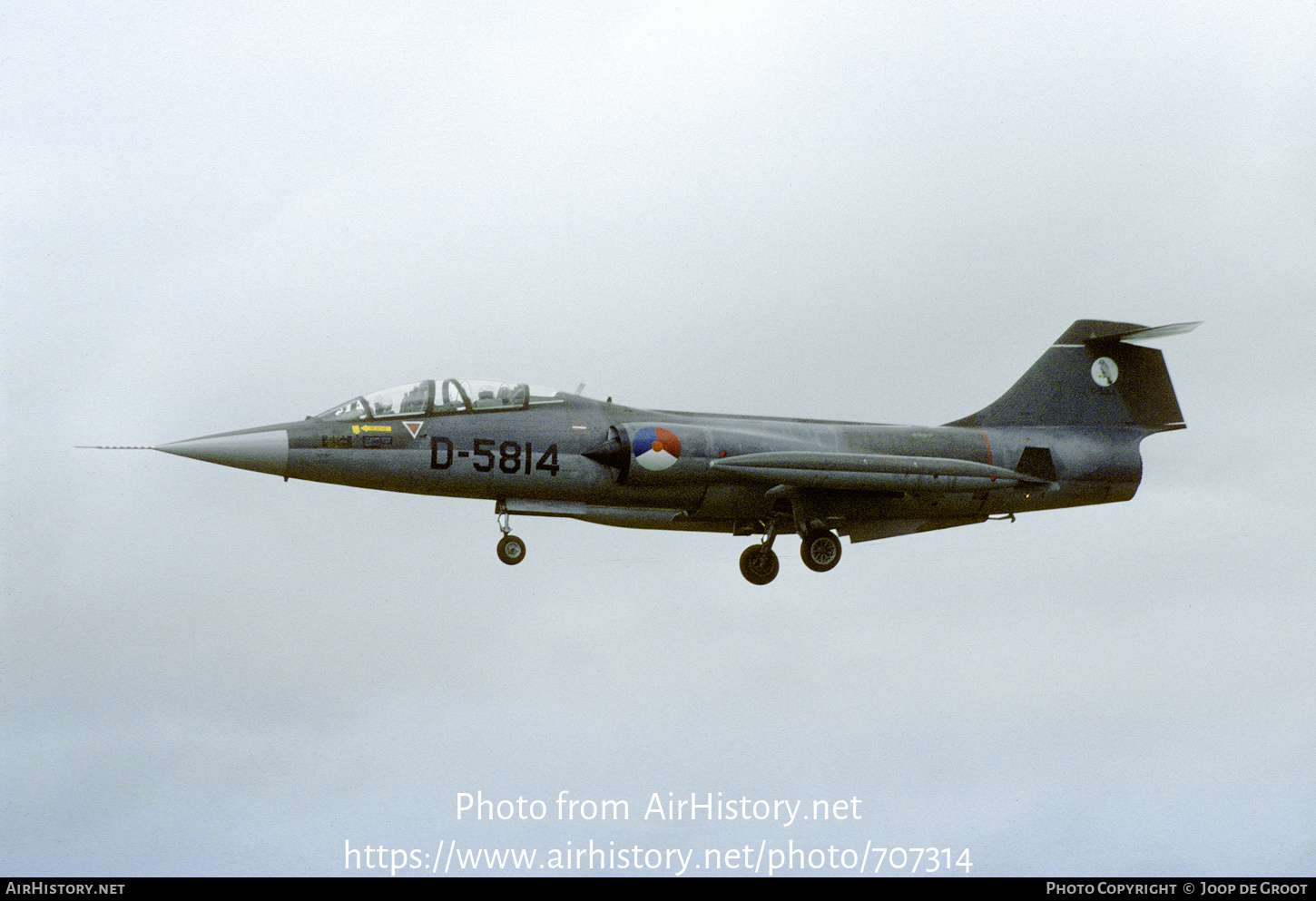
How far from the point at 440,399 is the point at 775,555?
18.7 ft

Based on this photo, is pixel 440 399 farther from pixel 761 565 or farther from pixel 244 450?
pixel 761 565

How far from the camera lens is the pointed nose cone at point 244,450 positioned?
2011 centimetres

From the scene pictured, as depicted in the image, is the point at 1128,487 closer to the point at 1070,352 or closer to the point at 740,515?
the point at 1070,352

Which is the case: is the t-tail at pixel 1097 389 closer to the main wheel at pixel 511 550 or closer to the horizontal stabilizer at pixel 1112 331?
the horizontal stabilizer at pixel 1112 331

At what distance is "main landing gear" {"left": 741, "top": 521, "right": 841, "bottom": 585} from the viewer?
22.4 meters

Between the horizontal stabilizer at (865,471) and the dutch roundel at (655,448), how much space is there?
0.63m

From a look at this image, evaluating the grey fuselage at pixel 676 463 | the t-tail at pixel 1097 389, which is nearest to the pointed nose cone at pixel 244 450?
the grey fuselage at pixel 676 463

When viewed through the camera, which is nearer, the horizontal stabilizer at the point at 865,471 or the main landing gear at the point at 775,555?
the horizontal stabilizer at the point at 865,471

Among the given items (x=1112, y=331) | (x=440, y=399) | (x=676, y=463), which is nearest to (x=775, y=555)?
(x=676, y=463)

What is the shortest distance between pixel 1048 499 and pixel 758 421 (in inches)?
193

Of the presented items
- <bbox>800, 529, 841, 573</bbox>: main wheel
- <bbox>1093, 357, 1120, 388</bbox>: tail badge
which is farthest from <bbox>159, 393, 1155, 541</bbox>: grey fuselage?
<bbox>1093, 357, 1120, 388</bbox>: tail badge

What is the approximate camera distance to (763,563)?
2288 centimetres

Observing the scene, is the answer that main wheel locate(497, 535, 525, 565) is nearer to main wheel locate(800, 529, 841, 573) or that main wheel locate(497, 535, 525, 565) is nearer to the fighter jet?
the fighter jet

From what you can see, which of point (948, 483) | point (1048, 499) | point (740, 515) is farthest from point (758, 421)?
point (1048, 499)
